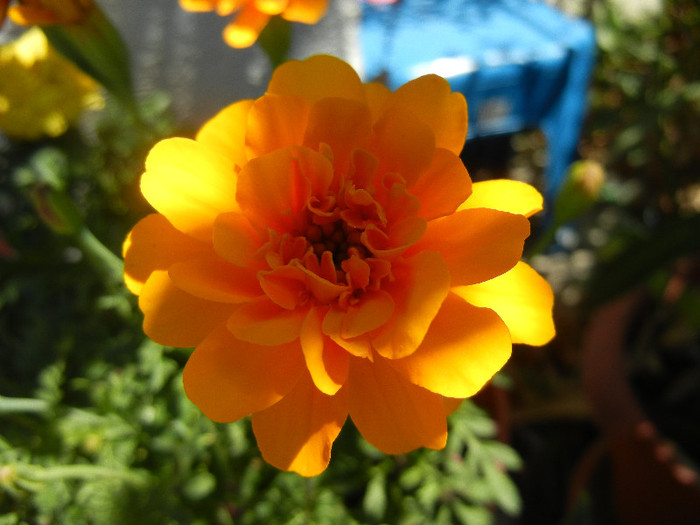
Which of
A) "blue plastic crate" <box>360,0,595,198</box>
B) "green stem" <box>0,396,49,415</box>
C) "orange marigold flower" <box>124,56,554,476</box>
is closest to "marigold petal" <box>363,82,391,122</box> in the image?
"orange marigold flower" <box>124,56,554,476</box>

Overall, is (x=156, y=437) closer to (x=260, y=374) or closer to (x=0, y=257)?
(x=260, y=374)

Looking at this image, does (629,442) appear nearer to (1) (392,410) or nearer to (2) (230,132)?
(1) (392,410)

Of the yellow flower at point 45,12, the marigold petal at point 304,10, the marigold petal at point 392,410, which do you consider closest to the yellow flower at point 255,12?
the marigold petal at point 304,10

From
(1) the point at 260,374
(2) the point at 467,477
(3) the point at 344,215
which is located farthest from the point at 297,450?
(2) the point at 467,477

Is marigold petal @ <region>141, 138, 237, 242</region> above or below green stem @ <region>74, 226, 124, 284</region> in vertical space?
above

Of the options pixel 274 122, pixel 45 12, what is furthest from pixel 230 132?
pixel 45 12

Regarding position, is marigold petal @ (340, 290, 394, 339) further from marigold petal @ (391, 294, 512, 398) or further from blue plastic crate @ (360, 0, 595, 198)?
blue plastic crate @ (360, 0, 595, 198)
